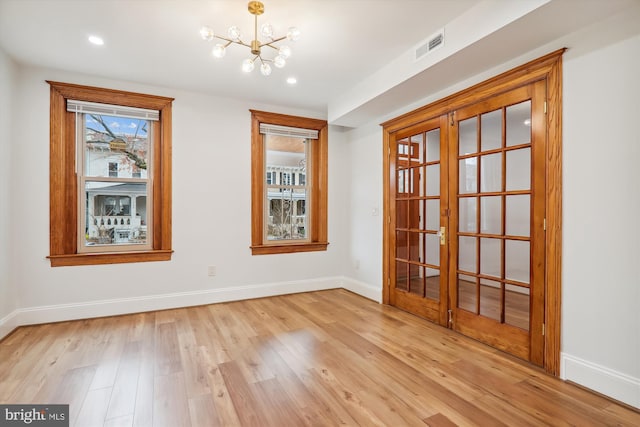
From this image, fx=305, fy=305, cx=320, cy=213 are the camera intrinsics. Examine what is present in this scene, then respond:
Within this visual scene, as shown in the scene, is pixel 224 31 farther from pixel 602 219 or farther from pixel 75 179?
pixel 602 219

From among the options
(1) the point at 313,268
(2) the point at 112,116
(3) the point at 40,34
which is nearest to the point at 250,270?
(1) the point at 313,268

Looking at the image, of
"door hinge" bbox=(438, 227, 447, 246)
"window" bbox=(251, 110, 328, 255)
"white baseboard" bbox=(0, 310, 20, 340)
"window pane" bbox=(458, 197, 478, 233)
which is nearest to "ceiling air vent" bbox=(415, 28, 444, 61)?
"window pane" bbox=(458, 197, 478, 233)

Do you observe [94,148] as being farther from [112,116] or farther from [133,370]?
[133,370]

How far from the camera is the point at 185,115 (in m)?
3.95

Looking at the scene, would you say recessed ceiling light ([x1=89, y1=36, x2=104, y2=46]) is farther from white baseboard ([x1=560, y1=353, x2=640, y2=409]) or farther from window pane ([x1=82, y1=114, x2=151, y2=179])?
white baseboard ([x1=560, y1=353, x2=640, y2=409])

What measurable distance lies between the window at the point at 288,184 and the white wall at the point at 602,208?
3.06 meters

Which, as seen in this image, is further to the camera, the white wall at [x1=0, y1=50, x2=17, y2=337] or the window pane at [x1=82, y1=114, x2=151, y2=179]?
the window pane at [x1=82, y1=114, x2=151, y2=179]

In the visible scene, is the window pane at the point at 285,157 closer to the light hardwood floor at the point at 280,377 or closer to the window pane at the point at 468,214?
the light hardwood floor at the point at 280,377

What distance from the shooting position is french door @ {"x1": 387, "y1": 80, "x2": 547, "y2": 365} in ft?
8.11

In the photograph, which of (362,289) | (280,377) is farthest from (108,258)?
(362,289)

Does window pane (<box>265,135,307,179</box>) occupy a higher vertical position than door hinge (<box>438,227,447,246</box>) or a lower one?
higher

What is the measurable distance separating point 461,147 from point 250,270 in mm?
3090

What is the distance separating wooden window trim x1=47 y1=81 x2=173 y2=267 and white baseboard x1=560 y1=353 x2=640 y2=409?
4.07 meters

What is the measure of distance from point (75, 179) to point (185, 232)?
1.33 m
